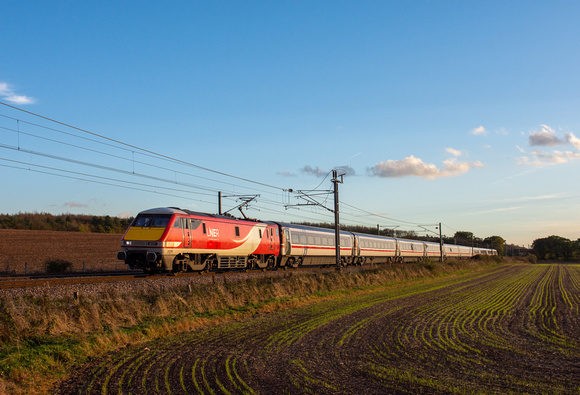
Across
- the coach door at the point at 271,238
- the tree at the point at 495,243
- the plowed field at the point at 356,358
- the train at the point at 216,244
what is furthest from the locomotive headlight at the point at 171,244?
the tree at the point at 495,243

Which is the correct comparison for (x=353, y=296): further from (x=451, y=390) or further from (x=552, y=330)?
(x=451, y=390)

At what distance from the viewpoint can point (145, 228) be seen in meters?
23.2

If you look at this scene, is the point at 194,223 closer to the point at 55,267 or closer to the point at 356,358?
the point at 55,267

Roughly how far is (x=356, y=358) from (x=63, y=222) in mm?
80254

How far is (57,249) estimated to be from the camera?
53.3m

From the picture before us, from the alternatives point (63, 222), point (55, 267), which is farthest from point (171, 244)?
point (63, 222)

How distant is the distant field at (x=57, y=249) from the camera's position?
140ft

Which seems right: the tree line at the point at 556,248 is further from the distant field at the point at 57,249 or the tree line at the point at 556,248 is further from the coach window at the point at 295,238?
the distant field at the point at 57,249

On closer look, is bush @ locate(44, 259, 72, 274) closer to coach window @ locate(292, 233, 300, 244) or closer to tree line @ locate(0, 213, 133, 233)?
coach window @ locate(292, 233, 300, 244)

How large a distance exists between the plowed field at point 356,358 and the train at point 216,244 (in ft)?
30.5

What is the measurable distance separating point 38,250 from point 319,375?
51.6 metres

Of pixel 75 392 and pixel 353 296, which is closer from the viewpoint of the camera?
pixel 75 392

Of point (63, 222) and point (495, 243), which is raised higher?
point (63, 222)

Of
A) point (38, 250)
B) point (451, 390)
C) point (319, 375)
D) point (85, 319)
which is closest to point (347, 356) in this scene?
point (319, 375)
